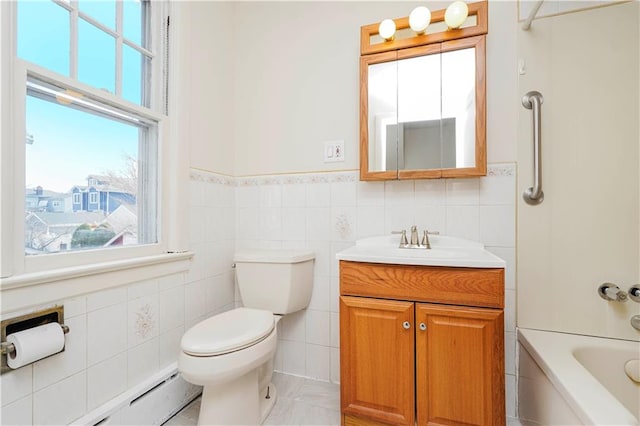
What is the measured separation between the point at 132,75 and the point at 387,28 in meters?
1.23

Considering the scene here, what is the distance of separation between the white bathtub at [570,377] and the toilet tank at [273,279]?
1080 mm

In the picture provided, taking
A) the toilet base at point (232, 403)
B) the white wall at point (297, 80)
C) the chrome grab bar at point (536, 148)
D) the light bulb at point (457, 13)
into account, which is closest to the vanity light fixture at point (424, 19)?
the light bulb at point (457, 13)

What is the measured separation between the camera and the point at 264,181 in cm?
182

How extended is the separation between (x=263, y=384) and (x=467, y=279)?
1.09 meters

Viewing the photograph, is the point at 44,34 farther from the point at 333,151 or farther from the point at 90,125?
the point at 333,151

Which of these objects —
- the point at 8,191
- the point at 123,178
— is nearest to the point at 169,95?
the point at 123,178

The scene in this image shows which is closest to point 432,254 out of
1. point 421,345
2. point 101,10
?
point 421,345

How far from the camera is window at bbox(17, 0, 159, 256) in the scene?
3.25ft

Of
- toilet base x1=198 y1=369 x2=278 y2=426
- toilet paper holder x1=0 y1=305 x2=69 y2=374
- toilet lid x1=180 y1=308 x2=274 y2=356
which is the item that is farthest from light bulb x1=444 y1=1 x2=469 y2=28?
toilet paper holder x1=0 y1=305 x2=69 y2=374

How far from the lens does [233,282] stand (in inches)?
73.7

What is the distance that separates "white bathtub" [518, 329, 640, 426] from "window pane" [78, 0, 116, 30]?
7.00 feet

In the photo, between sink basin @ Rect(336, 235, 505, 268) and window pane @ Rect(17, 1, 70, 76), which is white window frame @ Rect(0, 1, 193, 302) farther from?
sink basin @ Rect(336, 235, 505, 268)

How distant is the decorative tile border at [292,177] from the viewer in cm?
141

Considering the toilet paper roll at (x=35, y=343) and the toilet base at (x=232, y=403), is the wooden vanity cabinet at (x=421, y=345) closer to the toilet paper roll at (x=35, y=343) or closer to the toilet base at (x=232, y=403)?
the toilet base at (x=232, y=403)
